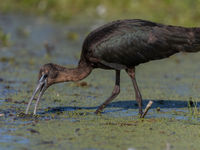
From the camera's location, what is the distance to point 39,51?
11945 mm

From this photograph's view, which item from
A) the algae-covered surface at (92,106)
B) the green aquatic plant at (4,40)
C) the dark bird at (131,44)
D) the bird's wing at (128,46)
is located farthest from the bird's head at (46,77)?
the green aquatic plant at (4,40)

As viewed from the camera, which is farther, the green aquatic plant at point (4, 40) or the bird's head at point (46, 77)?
the green aquatic plant at point (4, 40)

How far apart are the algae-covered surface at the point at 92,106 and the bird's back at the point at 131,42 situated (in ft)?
2.65

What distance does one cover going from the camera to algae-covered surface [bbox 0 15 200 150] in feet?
17.1

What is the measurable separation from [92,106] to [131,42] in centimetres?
127

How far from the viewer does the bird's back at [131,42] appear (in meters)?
6.68

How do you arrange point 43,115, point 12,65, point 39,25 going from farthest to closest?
point 39,25
point 12,65
point 43,115

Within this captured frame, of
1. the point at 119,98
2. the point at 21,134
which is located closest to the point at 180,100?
the point at 119,98

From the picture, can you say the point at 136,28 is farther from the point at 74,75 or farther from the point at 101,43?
the point at 74,75

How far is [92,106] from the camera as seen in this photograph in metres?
7.40

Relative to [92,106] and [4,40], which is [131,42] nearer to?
[92,106]

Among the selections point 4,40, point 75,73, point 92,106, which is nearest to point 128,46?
point 75,73

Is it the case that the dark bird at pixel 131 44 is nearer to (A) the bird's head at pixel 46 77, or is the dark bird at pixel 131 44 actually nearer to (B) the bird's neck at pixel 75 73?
(A) the bird's head at pixel 46 77

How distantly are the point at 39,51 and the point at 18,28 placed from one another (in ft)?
8.40
